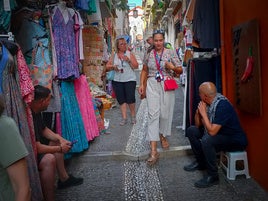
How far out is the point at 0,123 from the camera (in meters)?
1.95

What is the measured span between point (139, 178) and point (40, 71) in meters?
1.86

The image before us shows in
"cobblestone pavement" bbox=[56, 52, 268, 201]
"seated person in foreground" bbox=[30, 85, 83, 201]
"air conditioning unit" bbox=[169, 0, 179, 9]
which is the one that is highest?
"air conditioning unit" bbox=[169, 0, 179, 9]

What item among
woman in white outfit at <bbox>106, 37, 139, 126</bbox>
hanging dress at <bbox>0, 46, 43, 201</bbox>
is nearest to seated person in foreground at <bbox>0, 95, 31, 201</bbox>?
hanging dress at <bbox>0, 46, 43, 201</bbox>

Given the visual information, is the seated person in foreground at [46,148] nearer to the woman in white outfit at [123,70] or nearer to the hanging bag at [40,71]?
the hanging bag at [40,71]

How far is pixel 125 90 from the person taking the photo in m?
7.05

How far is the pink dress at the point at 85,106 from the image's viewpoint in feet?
17.0

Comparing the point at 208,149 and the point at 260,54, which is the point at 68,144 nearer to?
the point at 208,149

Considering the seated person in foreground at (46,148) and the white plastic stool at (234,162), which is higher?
the seated person in foreground at (46,148)

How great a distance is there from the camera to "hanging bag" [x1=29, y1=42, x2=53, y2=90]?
157 inches

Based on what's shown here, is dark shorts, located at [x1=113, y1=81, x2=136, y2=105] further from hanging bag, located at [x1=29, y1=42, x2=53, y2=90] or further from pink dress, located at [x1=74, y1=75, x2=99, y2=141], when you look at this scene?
hanging bag, located at [x1=29, y1=42, x2=53, y2=90]

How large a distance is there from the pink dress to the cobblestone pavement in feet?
1.01

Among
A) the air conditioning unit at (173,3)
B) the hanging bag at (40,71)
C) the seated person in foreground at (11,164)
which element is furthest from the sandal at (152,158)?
the air conditioning unit at (173,3)

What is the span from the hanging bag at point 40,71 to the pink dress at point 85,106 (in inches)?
36.2

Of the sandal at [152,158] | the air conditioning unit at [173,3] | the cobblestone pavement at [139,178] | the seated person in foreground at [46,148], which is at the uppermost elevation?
the air conditioning unit at [173,3]
